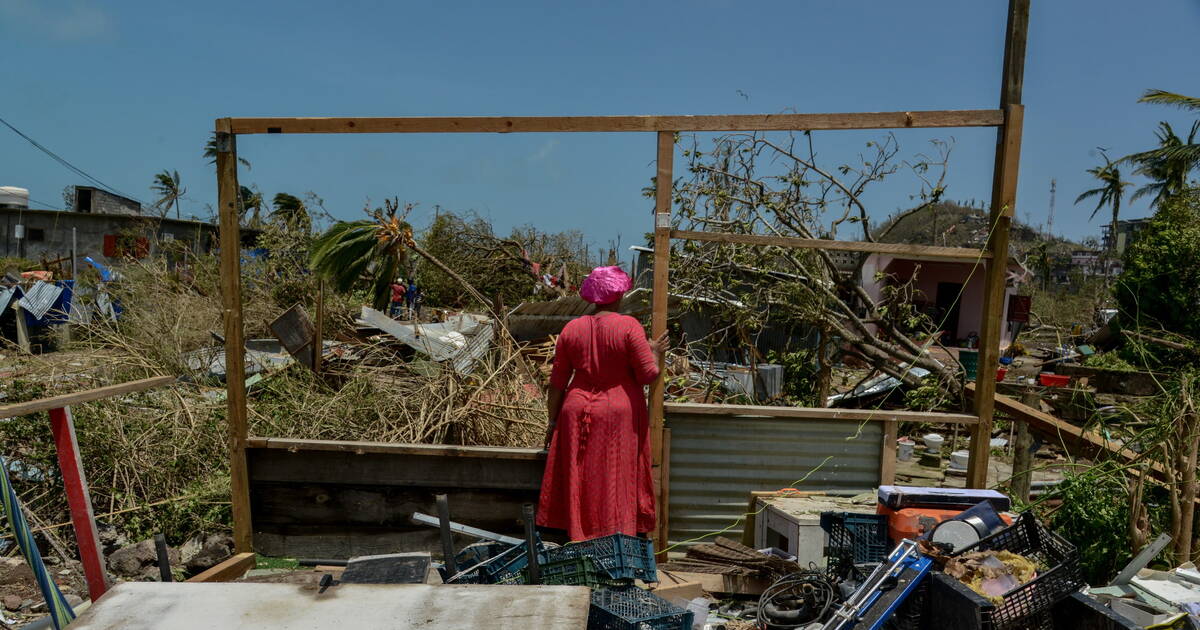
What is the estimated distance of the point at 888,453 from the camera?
4391mm

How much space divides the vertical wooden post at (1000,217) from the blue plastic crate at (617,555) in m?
2.01

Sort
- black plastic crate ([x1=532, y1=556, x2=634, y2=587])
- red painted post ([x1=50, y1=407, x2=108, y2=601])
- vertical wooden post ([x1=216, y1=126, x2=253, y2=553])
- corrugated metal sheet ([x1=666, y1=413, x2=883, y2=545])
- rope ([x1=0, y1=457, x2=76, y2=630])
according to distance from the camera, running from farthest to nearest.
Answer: corrugated metal sheet ([x1=666, y1=413, x2=883, y2=545]), vertical wooden post ([x1=216, y1=126, x2=253, y2=553]), black plastic crate ([x1=532, y1=556, x2=634, y2=587]), red painted post ([x1=50, y1=407, x2=108, y2=601]), rope ([x1=0, y1=457, x2=76, y2=630])

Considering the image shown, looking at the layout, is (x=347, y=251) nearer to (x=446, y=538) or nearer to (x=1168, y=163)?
(x=446, y=538)

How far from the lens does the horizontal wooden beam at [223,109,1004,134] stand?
389 centimetres

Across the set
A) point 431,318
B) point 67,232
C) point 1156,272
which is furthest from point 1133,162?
point 67,232

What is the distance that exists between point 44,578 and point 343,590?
1.06m

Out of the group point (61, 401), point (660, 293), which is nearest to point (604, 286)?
point (660, 293)

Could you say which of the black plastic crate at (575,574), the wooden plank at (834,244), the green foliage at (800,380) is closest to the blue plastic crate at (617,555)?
the black plastic crate at (575,574)

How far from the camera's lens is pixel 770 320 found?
23.7 ft

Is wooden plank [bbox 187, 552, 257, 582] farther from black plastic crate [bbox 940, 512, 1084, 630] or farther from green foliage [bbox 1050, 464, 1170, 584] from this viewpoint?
green foliage [bbox 1050, 464, 1170, 584]

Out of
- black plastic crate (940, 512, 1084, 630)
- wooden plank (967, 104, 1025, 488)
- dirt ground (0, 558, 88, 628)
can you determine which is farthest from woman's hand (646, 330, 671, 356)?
dirt ground (0, 558, 88, 628)

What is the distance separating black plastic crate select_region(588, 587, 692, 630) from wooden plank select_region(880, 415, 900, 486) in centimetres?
193

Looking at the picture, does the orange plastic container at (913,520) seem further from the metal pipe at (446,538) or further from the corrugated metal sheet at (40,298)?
the corrugated metal sheet at (40,298)

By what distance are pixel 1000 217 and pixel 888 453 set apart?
4.58 ft
